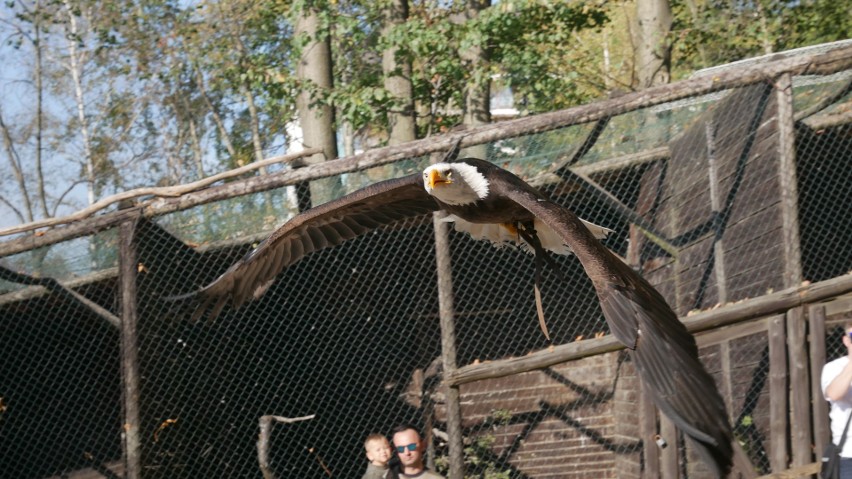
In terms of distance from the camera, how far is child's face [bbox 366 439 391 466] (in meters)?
5.87

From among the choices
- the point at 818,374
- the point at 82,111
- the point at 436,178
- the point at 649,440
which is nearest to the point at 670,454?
the point at 649,440

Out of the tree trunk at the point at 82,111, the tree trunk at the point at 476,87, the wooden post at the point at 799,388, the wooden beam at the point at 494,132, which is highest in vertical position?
the tree trunk at the point at 82,111

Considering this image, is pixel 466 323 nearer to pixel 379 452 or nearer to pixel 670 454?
pixel 379 452

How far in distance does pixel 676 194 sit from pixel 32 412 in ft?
13.6

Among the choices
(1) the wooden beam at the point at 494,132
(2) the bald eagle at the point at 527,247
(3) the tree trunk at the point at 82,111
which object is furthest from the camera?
(3) the tree trunk at the point at 82,111

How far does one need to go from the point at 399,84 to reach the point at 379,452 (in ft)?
16.6

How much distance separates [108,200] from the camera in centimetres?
635

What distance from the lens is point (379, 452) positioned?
19.2 ft

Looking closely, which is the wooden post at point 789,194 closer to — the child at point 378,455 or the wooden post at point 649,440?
the wooden post at point 649,440

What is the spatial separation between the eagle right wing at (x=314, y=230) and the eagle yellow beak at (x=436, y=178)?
41 cm

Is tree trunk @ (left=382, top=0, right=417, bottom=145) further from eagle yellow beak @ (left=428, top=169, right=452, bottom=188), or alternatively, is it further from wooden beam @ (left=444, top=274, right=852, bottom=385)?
eagle yellow beak @ (left=428, top=169, right=452, bottom=188)

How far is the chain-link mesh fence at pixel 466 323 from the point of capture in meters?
6.00

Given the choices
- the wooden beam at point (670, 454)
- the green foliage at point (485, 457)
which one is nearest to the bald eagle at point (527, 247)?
the wooden beam at point (670, 454)

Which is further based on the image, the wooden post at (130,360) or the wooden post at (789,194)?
the wooden post at (130,360)
